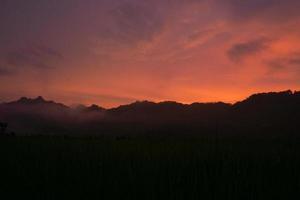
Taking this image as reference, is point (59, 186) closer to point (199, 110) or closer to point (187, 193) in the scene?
point (187, 193)

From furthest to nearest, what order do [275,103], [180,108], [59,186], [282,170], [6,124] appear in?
1. [180,108]
2. [275,103]
3. [6,124]
4. [282,170]
5. [59,186]

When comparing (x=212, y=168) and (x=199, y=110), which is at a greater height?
(x=199, y=110)

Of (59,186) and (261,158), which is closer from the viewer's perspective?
(59,186)

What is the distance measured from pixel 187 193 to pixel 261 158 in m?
2.44

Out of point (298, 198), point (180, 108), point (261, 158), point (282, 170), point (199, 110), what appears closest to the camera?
point (298, 198)

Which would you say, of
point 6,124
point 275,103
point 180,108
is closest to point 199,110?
point 180,108

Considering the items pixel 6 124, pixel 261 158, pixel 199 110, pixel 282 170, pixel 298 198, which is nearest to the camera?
pixel 298 198

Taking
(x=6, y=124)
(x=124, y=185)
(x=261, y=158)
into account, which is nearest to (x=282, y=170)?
(x=261, y=158)

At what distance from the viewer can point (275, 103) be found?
89875 millimetres

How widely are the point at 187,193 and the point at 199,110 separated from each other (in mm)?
99392

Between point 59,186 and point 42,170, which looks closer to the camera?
point 59,186

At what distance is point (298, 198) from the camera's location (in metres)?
5.27

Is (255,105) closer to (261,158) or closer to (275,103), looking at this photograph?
(275,103)

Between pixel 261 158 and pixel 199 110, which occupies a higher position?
pixel 199 110
